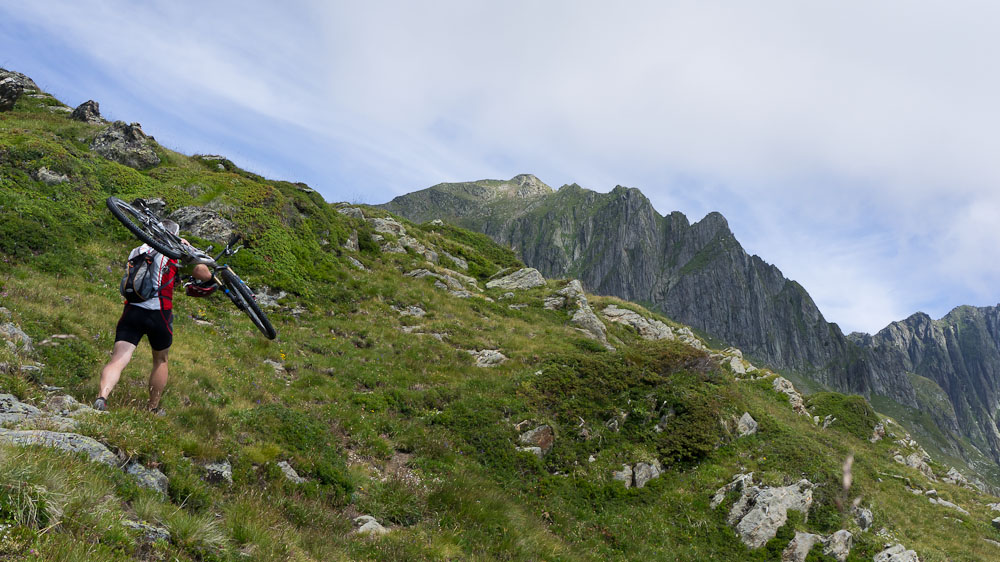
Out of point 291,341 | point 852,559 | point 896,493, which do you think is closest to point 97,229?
point 291,341

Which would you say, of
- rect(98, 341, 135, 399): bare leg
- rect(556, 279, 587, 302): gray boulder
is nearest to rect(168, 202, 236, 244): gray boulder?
rect(98, 341, 135, 399): bare leg

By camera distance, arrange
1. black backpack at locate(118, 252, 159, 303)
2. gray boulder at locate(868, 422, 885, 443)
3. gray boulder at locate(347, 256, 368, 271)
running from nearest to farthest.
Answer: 1. black backpack at locate(118, 252, 159, 303)
2. gray boulder at locate(868, 422, 885, 443)
3. gray boulder at locate(347, 256, 368, 271)

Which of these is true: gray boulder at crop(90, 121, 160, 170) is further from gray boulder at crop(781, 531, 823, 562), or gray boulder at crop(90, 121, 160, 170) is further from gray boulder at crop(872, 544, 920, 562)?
gray boulder at crop(872, 544, 920, 562)

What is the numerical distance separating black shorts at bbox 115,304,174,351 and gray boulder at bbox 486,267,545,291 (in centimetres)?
3317

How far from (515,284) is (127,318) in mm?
35488

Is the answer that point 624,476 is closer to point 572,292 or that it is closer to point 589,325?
point 589,325

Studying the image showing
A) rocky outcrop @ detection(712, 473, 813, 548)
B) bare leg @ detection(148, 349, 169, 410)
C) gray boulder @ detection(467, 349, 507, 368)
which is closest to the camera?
bare leg @ detection(148, 349, 169, 410)

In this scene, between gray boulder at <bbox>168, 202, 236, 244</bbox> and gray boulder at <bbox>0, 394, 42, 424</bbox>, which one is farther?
gray boulder at <bbox>168, 202, 236, 244</bbox>

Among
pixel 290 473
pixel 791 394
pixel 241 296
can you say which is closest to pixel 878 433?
pixel 791 394

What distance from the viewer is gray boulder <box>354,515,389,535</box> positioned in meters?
8.34

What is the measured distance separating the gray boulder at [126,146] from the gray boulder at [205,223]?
8.11 meters

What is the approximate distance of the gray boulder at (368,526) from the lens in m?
8.34

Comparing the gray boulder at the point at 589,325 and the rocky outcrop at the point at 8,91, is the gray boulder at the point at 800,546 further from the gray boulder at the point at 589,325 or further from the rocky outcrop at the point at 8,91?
the rocky outcrop at the point at 8,91

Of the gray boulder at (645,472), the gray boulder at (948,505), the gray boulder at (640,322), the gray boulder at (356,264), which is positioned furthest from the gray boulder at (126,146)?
the gray boulder at (948,505)
